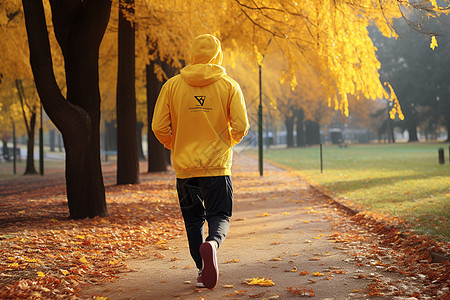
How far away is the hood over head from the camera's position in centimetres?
454

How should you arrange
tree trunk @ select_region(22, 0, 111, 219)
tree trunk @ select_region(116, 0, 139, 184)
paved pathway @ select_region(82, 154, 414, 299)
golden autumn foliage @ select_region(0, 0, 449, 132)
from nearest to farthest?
paved pathway @ select_region(82, 154, 414, 299) < golden autumn foliage @ select_region(0, 0, 449, 132) < tree trunk @ select_region(22, 0, 111, 219) < tree trunk @ select_region(116, 0, 139, 184)

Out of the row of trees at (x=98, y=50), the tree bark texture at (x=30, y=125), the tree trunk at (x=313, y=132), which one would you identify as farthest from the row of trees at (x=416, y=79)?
the row of trees at (x=98, y=50)

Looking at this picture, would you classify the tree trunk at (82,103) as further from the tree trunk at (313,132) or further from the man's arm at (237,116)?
the tree trunk at (313,132)

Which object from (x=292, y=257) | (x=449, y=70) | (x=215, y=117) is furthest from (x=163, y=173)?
(x=449, y=70)

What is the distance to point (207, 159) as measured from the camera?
4.53 metres

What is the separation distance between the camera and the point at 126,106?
49.1 ft

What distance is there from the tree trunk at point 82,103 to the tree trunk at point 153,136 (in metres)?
10.7

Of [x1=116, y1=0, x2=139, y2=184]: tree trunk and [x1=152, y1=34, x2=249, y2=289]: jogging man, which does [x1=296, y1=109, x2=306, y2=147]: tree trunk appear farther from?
[x1=152, y1=34, x2=249, y2=289]: jogging man

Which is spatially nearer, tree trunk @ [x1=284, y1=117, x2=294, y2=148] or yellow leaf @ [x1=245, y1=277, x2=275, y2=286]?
yellow leaf @ [x1=245, y1=277, x2=275, y2=286]

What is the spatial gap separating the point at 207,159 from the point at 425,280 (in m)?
2.39

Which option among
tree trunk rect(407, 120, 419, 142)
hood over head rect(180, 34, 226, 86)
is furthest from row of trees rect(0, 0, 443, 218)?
tree trunk rect(407, 120, 419, 142)

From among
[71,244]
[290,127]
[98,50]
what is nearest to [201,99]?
[71,244]

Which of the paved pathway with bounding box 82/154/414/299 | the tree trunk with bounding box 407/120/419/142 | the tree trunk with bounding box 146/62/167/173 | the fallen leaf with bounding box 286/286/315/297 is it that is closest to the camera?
the fallen leaf with bounding box 286/286/315/297

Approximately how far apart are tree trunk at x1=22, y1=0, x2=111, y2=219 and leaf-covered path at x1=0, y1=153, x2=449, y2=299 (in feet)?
1.55
